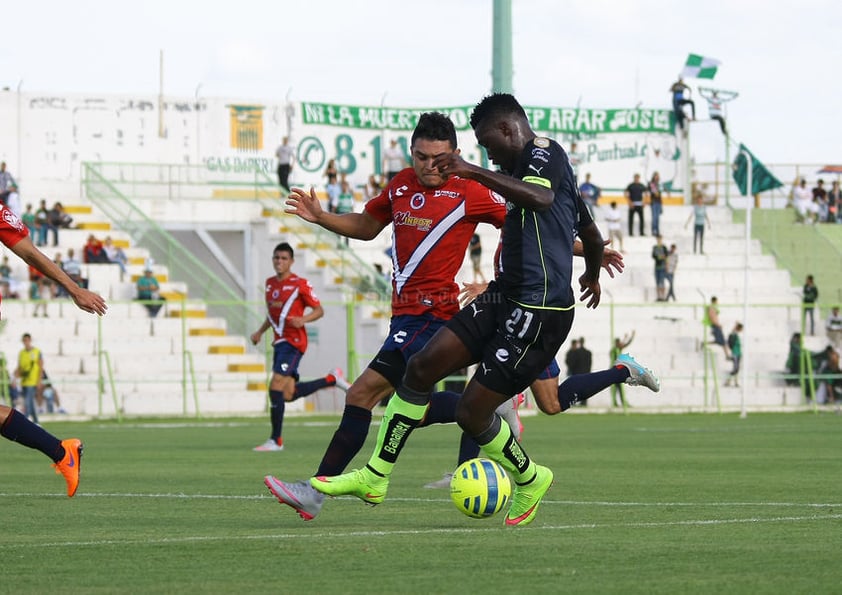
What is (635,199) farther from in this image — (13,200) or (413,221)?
(413,221)

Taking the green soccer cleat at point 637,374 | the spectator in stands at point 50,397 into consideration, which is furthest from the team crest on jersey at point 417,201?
the spectator in stands at point 50,397

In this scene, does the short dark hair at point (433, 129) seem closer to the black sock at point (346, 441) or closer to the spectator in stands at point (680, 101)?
the black sock at point (346, 441)

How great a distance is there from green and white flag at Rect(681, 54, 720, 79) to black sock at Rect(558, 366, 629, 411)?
114ft

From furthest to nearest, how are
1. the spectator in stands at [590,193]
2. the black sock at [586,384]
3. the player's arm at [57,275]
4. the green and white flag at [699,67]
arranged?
the green and white flag at [699,67] < the spectator in stands at [590,193] < the black sock at [586,384] < the player's arm at [57,275]

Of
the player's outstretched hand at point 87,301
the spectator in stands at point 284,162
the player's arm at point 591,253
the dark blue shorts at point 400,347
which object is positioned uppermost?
the spectator in stands at point 284,162

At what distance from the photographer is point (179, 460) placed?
55.9 ft

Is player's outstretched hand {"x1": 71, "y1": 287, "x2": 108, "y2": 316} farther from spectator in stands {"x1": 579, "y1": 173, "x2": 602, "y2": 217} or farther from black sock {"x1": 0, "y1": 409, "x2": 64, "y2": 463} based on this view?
spectator in stands {"x1": 579, "y1": 173, "x2": 602, "y2": 217}

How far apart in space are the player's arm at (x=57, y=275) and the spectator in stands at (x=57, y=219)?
89.3ft

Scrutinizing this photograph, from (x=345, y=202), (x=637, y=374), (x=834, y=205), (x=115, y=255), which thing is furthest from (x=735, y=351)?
(x=637, y=374)

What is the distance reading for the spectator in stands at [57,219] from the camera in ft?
122

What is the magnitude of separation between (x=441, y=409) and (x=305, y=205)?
6.31 ft

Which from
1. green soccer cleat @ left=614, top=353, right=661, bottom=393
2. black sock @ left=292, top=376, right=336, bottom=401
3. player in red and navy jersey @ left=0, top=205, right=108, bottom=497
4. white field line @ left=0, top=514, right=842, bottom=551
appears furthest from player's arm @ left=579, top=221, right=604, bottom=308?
black sock @ left=292, top=376, right=336, bottom=401

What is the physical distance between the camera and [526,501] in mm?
9070

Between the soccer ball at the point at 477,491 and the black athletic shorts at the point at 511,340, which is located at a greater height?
the black athletic shorts at the point at 511,340
